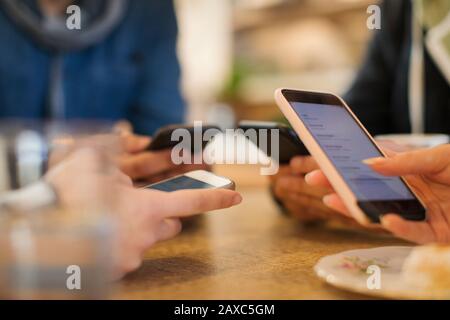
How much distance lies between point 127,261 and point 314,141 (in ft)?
0.59

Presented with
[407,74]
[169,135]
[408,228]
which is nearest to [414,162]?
[408,228]

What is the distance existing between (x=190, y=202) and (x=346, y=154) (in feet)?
0.45

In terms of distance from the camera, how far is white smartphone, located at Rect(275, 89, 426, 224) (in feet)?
1.36

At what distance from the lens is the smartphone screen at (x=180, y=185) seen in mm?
498

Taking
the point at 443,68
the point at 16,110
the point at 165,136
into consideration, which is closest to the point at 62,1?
the point at 16,110

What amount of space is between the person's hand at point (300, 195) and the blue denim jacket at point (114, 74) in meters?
0.61

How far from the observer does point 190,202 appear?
448mm

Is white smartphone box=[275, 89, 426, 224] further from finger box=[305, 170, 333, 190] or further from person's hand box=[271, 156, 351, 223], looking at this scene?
person's hand box=[271, 156, 351, 223]

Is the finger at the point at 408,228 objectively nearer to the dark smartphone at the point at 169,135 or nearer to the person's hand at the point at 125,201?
the person's hand at the point at 125,201

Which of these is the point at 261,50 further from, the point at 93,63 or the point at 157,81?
the point at 93,63

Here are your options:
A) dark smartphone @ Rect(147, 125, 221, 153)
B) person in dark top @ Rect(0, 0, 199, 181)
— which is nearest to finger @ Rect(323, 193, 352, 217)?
dark smartphone @ Rect(147, 125, 221, 153)

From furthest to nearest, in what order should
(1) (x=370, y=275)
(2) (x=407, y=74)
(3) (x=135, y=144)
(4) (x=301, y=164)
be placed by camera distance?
(2) (x=407, y=74) → (3) (x=135, y=144) → (4) (x=301, y=164) → (1) (x=370, y=275)

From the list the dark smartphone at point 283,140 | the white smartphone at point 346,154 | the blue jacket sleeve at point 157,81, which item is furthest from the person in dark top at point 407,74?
the blue jacket sleeve at point 157,81

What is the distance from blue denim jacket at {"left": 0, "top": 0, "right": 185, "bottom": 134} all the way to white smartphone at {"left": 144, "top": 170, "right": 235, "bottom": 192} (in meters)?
0.72
